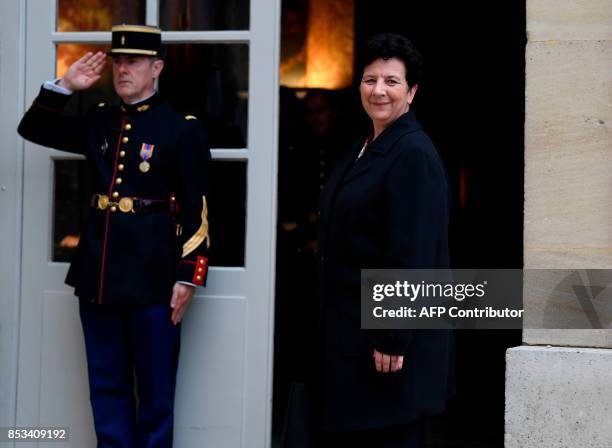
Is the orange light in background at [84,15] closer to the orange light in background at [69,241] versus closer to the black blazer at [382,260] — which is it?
the orange light in background at [69,241]

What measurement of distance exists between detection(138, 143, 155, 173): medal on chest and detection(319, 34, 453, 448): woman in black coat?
74 cm

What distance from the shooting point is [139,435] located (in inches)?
140

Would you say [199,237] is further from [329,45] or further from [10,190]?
[329,45]

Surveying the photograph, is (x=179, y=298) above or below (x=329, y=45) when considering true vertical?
below

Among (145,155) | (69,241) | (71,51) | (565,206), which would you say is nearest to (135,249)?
(145,155)

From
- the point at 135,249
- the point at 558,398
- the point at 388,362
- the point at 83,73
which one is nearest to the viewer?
the point at 388,362

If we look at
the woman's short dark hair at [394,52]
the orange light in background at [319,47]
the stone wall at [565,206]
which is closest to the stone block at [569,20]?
the stone wall at [565,206]

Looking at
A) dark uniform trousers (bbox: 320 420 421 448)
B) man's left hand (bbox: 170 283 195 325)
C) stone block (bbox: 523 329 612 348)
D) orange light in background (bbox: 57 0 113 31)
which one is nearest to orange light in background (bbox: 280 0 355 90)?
orange light in background (bbox: 57 0 113 31)

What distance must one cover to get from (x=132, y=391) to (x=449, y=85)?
5642 mm

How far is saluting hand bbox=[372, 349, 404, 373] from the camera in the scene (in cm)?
284

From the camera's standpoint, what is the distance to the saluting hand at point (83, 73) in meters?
3.55

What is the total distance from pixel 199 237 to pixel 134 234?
0.73ft

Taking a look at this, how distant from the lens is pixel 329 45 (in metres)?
7.72

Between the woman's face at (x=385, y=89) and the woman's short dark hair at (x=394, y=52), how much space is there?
0.05 ft
